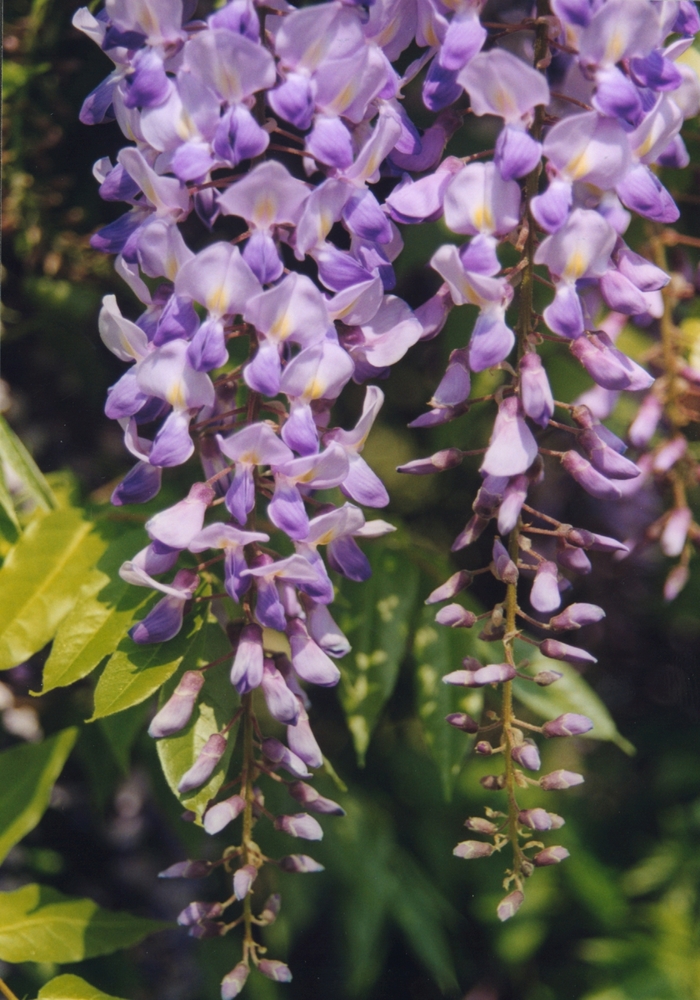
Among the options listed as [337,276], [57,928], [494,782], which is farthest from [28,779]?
[337,276]

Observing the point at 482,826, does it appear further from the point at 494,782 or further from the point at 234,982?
the point at 234,982

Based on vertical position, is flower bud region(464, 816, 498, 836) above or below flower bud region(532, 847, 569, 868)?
above

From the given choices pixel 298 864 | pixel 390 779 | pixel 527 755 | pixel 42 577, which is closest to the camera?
pixel 527 755

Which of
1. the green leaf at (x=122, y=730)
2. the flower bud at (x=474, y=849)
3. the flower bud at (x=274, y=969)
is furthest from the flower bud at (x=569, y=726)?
the green leaf at (x=122, y=730)

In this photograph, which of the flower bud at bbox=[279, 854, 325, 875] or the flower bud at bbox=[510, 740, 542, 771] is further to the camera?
the flower bud at bbox=[279, 854, 325, 875]

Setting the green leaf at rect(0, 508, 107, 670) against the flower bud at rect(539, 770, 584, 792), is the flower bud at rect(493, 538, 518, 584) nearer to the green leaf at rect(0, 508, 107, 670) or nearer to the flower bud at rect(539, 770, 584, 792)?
the flower bud at rect(539, 770, 584, 792)

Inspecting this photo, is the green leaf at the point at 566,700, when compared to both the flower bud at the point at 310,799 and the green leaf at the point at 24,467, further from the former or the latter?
the green leaf at the point at 24,467

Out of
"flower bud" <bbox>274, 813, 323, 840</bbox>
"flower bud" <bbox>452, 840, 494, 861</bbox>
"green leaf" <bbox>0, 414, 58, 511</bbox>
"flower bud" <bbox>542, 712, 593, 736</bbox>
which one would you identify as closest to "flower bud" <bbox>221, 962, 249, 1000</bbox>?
"flower bud" <bbox>274, 813, 323, 840</bbox>
